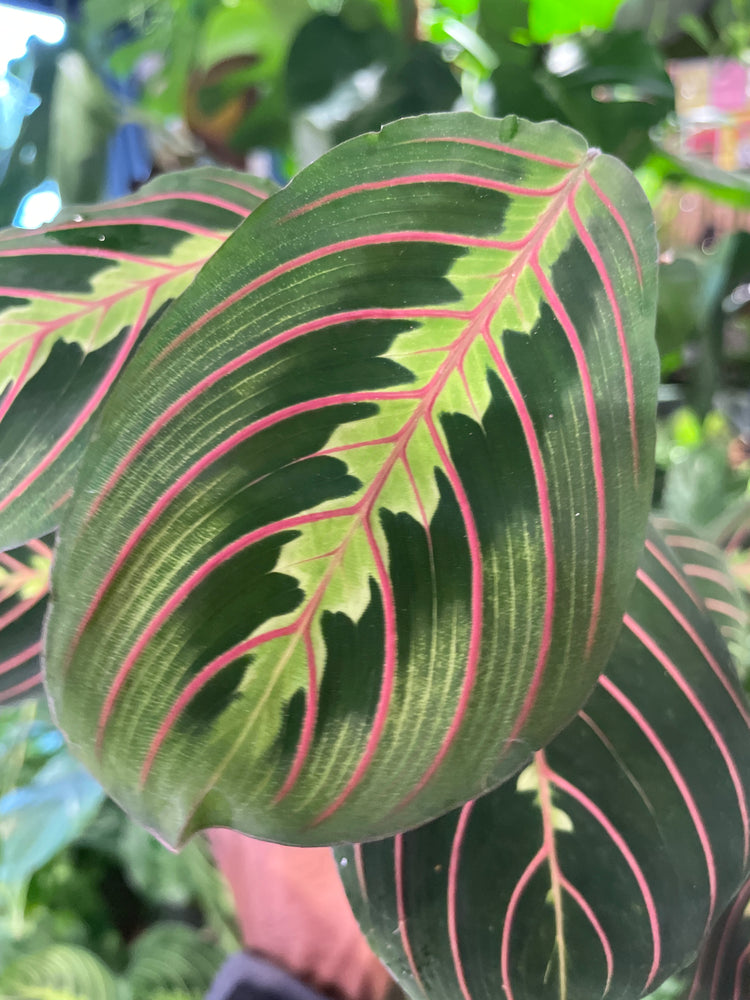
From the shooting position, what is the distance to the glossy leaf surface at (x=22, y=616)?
42cm

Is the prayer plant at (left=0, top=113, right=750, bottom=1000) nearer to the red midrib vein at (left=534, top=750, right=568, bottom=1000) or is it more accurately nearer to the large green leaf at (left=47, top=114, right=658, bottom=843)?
the large green leaf at (left=47, top=114, right=658, bottom=843)

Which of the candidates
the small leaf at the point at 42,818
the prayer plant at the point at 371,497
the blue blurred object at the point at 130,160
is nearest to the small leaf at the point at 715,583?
the prayer plant at the point at 371,497

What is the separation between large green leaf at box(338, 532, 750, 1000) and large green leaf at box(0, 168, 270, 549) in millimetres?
243

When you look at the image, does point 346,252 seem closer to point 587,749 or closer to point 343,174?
point 343,174

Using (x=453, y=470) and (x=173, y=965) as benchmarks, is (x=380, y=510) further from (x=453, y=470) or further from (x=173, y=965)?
(x=173, y=965)

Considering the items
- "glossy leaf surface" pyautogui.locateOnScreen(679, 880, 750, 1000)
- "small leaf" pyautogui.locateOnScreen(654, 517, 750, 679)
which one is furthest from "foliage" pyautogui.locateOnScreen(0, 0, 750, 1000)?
"small leaf" pyautogui.locateOnScreen(654, 517, 750, 679)

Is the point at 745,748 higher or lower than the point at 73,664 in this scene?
lower

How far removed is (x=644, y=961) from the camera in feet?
0.96

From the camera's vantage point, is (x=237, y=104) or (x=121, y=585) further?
(x=237, y=104)

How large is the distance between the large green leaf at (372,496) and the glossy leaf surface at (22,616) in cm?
22

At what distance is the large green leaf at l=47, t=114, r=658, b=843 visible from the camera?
221 millimetres

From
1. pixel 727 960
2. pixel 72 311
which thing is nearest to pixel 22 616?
pixel 72 311

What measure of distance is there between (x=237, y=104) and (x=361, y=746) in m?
0.97

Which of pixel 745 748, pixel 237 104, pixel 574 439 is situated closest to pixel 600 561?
pixel 574 439
